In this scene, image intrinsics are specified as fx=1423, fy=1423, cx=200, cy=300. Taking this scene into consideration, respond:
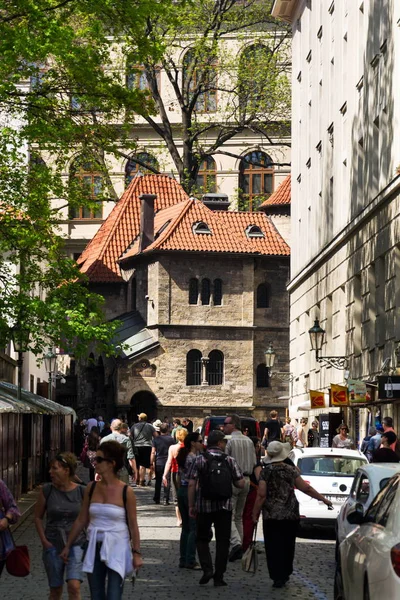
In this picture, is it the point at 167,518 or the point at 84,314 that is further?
the point at 84,314

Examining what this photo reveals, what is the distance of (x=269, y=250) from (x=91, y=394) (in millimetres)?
12253

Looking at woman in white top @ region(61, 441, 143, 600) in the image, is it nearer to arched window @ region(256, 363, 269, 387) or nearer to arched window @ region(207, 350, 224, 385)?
arched window @ region(207, 350, 224, 385)

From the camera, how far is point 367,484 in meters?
14.3

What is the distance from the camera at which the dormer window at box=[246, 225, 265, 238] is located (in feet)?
246

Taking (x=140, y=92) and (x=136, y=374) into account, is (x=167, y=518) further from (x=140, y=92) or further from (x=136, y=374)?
(x=136, y=374)

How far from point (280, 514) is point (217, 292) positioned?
5808cm

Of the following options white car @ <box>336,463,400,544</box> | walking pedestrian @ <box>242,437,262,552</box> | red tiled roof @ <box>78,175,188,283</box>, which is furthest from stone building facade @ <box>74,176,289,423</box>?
white car @ <box>336,463,400,544</box>

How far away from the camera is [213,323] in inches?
2852

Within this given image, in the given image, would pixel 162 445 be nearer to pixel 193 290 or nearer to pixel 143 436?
pixel 143 436

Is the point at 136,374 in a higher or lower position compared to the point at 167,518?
higher

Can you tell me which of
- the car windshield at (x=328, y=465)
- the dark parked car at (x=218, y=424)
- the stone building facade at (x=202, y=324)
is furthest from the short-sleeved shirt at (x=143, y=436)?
the stone building facade at (x=202, y=324)

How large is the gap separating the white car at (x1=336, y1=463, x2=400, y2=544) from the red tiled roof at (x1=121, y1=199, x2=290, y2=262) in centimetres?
5795

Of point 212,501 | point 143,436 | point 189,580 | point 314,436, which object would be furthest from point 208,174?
point 212,501

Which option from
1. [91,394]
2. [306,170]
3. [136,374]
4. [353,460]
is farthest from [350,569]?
[91,394]
